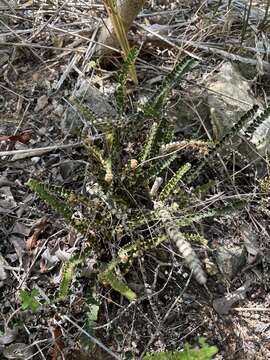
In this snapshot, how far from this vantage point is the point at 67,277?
139 cm

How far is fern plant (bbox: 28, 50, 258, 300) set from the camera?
145cm

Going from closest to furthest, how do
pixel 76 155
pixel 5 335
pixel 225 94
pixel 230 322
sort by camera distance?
1. pixel 5 335
2. pixel 230 322
3. pixel 76 155
4. pixel 225 94

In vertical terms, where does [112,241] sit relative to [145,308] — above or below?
above

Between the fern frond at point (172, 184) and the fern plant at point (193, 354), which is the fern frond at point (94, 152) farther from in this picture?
the fern plant at point (193, 354)

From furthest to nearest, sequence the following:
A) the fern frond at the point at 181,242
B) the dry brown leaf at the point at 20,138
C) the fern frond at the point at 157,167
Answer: the dry brown leaf at the point at 20,138
the fern frond at the point at 157,167
the fern frond at the point at 181,242

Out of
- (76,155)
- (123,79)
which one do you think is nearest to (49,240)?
(76,155)

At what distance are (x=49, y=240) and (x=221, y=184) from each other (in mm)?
590

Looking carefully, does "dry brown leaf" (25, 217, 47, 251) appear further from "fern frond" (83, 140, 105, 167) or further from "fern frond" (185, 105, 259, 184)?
"fern frond" (185, 105, 259, 184)

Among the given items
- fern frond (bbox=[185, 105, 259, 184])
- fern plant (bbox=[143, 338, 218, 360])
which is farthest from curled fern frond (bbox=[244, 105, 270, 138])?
fern plant (bbox=[143, 338, 218, 360])

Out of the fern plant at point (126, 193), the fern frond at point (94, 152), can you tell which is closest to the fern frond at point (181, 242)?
the fern plant at point (126, 193)

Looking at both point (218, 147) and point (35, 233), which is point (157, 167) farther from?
point (35, 233)

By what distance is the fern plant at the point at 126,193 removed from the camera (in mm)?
1449

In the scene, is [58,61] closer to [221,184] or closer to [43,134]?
[43,134]

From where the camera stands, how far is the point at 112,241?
4.95 feet
